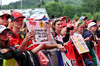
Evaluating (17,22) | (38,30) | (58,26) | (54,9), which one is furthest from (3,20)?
(54,9)

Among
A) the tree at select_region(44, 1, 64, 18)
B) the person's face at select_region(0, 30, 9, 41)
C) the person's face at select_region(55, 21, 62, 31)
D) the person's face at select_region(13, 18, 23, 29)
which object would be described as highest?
the person's face at select_region(13, 18, 23, 29)

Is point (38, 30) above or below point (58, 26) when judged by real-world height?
above

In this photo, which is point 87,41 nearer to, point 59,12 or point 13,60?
point 13,60

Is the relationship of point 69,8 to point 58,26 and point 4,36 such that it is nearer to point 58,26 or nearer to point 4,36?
point 58,26

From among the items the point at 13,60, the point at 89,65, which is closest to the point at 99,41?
the point at 89,65

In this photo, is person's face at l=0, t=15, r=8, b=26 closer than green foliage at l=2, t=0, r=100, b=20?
Yes

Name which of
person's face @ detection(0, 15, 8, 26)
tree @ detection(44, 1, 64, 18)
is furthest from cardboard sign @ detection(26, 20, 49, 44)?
tree @ detection(44, 1, 64, 18)

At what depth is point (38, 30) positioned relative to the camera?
12.1 feet

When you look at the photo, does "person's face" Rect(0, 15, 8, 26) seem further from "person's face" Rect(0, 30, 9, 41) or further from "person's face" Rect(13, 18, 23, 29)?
"person's face" Rect(0, 30, 9, 41)

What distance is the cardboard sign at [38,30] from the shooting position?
3602mm

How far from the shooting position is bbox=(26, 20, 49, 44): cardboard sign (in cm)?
360

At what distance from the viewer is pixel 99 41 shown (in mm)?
8359

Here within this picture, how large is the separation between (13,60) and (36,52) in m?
0.76

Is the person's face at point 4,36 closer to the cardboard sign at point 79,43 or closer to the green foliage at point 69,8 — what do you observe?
the cardboard sign at point 79,43
